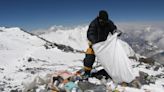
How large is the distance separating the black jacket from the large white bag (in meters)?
0.40

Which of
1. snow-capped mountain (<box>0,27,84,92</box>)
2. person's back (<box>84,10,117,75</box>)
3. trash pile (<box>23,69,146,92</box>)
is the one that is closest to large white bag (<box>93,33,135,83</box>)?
trash pile (<box>23,69,146,92</box>)

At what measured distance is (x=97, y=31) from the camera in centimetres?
1040

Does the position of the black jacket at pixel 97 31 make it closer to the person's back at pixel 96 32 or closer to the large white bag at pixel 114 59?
the person's back at pixel 96 32

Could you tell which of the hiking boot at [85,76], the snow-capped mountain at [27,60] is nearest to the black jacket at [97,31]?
the hiking boot at [85,76]

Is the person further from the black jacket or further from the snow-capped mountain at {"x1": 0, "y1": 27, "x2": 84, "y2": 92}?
the snow-capped mountain at {"x1": 0, "y1": 27, "x2": 84, "y2": 92}

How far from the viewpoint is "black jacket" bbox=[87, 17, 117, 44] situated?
10.3m

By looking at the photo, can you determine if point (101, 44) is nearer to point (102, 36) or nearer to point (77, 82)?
point (102, 36)

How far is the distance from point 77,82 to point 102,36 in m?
1.87

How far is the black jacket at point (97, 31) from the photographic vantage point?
10.3 m

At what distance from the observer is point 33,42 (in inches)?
1529

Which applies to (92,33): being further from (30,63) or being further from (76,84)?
(30,63)

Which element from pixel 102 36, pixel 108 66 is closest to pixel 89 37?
pixel 102 36

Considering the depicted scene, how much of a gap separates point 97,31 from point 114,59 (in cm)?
126

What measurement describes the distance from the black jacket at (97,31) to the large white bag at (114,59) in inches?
15.8
